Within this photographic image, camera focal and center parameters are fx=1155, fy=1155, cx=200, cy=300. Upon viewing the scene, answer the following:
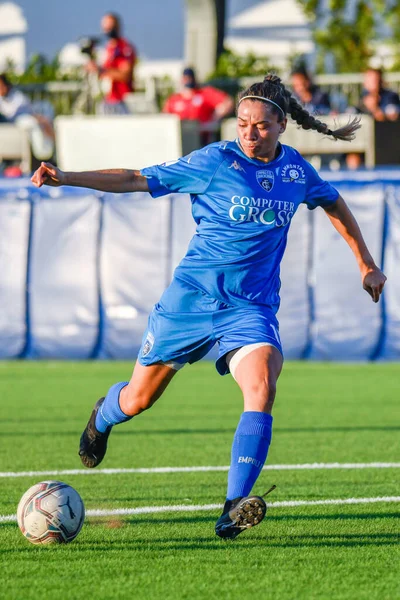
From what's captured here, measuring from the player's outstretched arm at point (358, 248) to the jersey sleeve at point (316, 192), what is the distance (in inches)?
3.0

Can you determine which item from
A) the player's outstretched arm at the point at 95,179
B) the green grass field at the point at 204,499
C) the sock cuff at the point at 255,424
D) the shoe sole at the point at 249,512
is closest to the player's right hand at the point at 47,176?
the player's outstretched arm at the point at 95,179

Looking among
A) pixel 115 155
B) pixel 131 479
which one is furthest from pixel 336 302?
pixel 131 479

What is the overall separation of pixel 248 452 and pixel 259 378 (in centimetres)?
35

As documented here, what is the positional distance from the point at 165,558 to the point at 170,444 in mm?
3723

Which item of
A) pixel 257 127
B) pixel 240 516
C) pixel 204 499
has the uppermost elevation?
pixel 257 127

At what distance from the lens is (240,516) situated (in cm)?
484

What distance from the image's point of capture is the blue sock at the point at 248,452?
16.6ft

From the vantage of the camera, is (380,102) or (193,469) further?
(380,102)

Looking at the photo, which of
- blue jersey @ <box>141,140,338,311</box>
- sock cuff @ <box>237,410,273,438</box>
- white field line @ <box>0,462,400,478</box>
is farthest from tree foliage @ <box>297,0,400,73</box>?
sock cuff @ <box>237,410,273,438</box>

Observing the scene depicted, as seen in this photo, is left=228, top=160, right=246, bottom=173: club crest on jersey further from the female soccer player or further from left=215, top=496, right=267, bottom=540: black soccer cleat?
left=215, top=496, right=267, bottom=540: black soccer cleat

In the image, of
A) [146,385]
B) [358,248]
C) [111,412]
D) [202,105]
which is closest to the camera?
[146,385]

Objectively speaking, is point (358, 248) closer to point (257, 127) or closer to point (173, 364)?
point (257, 127)

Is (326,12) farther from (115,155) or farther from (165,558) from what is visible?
(165,558)

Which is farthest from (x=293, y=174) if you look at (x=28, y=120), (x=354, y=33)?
(x=354, y=33)
